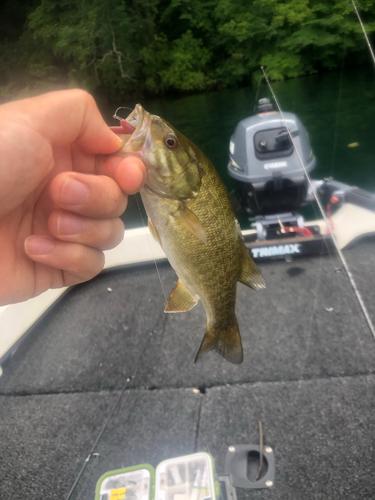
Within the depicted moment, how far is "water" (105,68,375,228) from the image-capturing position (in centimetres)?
714

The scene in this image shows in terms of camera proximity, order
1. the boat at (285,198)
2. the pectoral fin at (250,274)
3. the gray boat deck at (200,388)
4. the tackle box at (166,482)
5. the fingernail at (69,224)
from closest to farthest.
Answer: the fingernail at (69,224)
the pectoral fin at (250,274)
the tackle box at (166,482)
the gray boat deck at (200,388)
the boat at (285,198)

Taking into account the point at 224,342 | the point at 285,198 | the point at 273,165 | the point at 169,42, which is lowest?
the point at 169,42

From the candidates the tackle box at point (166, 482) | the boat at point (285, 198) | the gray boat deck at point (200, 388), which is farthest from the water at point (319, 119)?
the tackle box at point (166, 482)

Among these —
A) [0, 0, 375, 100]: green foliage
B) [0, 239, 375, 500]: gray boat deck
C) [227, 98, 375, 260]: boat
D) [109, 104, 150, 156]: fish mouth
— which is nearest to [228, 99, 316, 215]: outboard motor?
[227, 98, 375, 260]: boat

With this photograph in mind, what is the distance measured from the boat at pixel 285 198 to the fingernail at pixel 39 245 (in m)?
1.92

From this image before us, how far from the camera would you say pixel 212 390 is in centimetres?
216

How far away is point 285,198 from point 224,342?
1988 mm

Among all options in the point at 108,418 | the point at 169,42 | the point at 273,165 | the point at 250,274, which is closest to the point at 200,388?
the point at 108,418

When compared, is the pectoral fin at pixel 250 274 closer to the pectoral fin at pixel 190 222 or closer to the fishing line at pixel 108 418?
the pectoral fin at pixel 190 222

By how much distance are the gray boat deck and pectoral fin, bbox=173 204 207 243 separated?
4.90 ft

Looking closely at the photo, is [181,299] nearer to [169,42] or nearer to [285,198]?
[285,198]

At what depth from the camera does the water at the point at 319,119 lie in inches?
281

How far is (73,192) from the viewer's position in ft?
2.76

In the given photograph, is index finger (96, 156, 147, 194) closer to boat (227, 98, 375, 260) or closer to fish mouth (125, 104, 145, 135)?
fish mouth (125, 104, 145, 135)
